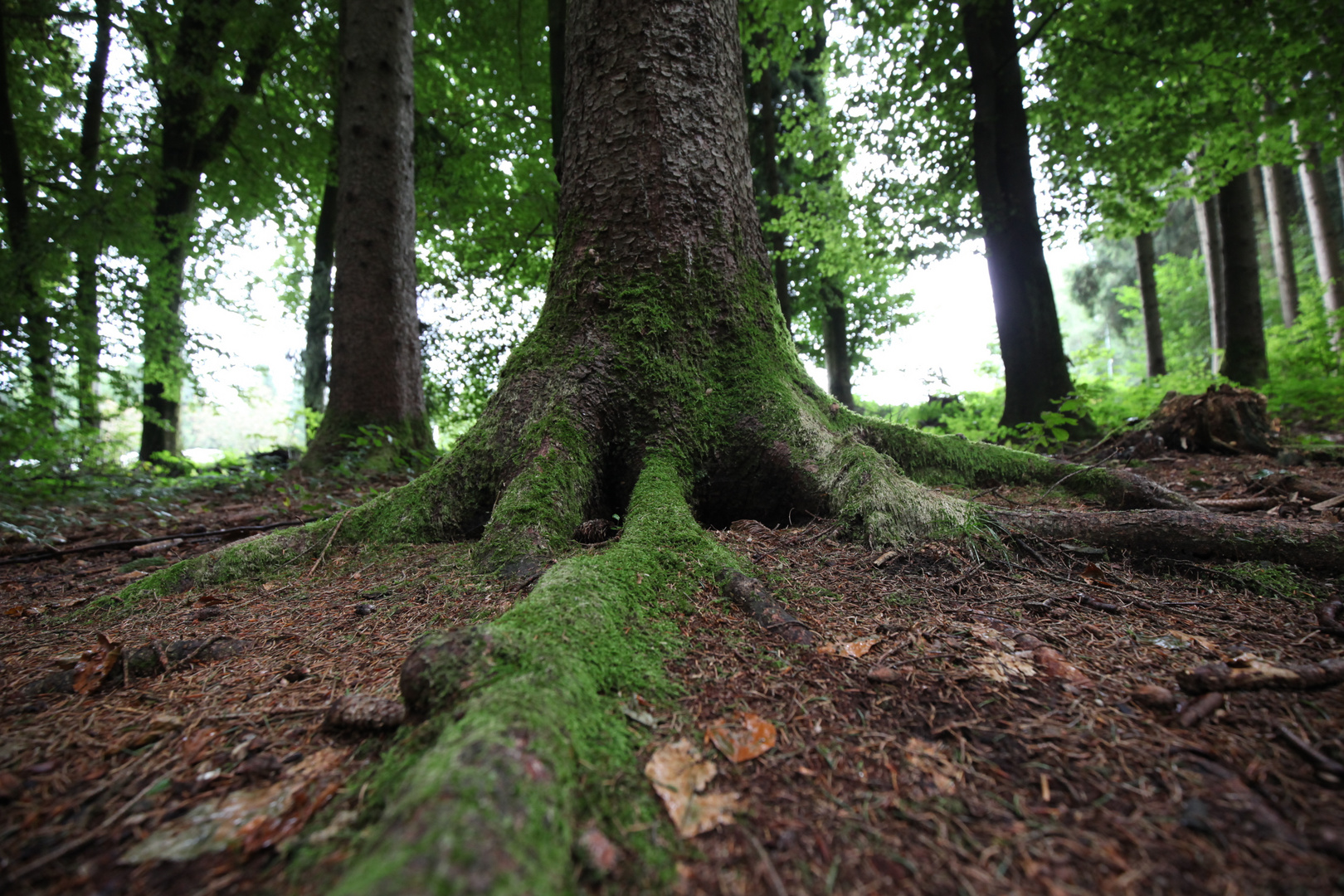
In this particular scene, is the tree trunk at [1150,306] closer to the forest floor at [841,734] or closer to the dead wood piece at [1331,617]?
the forest floor at [841,734]

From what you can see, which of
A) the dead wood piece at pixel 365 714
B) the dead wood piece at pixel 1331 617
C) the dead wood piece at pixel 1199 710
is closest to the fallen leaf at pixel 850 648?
the dead wood piece at pixel 1199 710

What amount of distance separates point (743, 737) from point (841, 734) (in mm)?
239

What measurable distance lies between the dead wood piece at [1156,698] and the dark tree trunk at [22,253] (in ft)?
27.0

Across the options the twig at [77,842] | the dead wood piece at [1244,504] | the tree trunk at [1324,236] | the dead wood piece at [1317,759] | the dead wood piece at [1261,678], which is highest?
the tree trunk at [1324,236]

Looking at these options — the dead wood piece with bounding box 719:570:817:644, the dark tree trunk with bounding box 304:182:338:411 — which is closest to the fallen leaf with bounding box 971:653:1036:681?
the dead wood piece with bounding box 719:570:817:644

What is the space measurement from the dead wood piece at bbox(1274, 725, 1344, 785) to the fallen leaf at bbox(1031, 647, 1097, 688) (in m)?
0.34

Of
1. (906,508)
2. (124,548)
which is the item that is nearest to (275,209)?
(124,548)

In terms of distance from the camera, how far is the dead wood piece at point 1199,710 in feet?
4.13

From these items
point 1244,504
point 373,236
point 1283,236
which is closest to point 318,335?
point 373,236

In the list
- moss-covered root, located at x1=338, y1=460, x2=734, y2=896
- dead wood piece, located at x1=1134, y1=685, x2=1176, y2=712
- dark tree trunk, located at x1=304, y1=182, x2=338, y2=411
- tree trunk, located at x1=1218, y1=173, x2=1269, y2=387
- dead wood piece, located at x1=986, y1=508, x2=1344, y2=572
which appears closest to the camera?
moss-covered root, located at x1=338, y1=460, x2=734, y2=896

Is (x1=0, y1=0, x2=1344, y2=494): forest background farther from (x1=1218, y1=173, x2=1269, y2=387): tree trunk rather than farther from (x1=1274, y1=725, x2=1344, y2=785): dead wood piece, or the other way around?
(x1=1274, y1=725, x2=1344, y2=785): dead wood piece

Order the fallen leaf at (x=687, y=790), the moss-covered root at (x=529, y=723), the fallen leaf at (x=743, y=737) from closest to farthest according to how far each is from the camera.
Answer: the moss-covered root at (x=529, y=723)
the fallen leaf at (x=687, y=790)
the fallen leaf at (x=743, y=737)

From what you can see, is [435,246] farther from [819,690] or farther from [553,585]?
[819,690]

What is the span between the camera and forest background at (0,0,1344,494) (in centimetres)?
598
